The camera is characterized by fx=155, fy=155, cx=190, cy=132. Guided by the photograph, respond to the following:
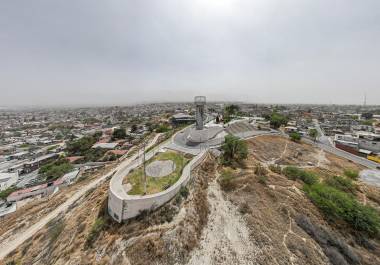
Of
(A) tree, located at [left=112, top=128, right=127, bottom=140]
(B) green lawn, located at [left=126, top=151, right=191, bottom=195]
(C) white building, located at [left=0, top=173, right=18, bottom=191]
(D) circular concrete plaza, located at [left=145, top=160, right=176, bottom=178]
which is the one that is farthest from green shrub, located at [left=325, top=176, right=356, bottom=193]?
(C) white building, located at [left=0, top=173, right=18, bottom=191]

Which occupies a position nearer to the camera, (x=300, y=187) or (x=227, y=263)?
(x=227, y=263)

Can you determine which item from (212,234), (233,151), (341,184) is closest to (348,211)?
(341,184)

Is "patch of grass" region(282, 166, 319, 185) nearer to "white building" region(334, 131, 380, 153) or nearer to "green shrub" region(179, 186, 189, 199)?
"green shrub" region(179, 186, 189, 199)

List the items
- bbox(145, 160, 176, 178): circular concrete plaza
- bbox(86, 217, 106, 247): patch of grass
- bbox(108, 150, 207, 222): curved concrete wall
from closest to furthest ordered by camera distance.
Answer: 1. bbox(86, 217, 106, 247): patch of grass
2. bbox(108, 150, 207, 222): curved concrete wall
3. bbox(145, 160, 176, 178): circular concrete plaza

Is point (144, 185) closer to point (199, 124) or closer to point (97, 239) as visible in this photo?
point (97, 239)

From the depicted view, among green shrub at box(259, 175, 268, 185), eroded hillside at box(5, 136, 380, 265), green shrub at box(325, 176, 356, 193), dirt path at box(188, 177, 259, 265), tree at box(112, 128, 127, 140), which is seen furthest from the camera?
tree at box(112, 128, 127, 140)

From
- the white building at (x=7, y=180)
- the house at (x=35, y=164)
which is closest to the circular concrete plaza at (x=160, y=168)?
the white building at (x=7, y=180)

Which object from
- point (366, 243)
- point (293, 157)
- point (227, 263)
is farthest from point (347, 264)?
point (293, 157)
